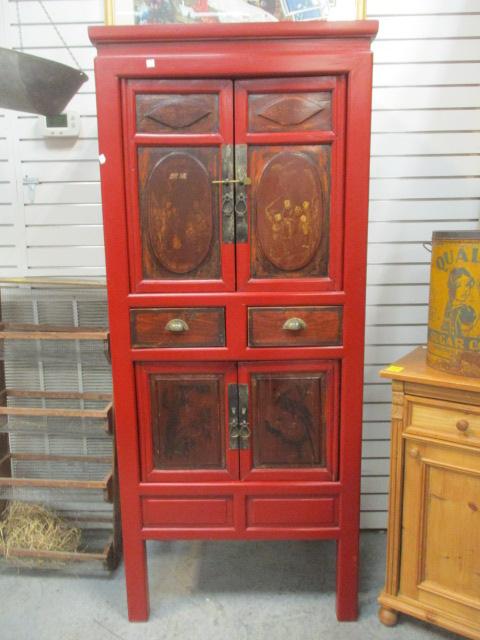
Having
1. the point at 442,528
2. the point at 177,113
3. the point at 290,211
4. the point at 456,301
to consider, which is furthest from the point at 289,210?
the point at 442,528

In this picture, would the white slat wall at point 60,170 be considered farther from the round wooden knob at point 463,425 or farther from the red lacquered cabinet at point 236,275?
the round wooden knob at point 463,425

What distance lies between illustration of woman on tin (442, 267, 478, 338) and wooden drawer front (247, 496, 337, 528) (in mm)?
773

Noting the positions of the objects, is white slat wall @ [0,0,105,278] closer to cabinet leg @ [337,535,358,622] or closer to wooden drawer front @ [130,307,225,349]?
wooden drawer front @ [130,307,225,349]

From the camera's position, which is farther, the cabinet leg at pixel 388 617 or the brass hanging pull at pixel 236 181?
the cabinet leg at pixel 388 617

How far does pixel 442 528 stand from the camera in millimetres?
1696

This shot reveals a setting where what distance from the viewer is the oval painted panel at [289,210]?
5.21 ft

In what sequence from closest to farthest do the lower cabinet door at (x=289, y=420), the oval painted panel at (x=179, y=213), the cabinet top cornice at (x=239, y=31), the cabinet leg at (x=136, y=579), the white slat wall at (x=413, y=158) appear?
the cabinet top cornice at (x=239, y=31) < the oval painted panel at (x=179, y=213) < the lower cabinet door at (x=289, y=420) < the cabinet leg at (x=136, y=579) < the white slat wall at (x=413, y=158)

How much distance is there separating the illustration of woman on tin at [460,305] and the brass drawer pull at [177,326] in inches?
35.9

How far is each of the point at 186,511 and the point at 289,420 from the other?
53 cm

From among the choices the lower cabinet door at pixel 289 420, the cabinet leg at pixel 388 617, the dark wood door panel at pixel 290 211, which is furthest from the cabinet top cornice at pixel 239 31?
the cabinet leg at pixel 388 617

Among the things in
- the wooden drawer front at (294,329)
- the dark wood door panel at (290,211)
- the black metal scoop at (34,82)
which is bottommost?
the wooden drawer front at (294,329)

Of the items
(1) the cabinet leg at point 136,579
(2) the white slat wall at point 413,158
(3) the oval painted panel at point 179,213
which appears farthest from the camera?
(2) the white slat wall at point 413,158

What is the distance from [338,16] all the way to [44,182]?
1.44m

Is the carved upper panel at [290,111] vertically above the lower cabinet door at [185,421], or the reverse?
the carved upper panel at [290,111]
